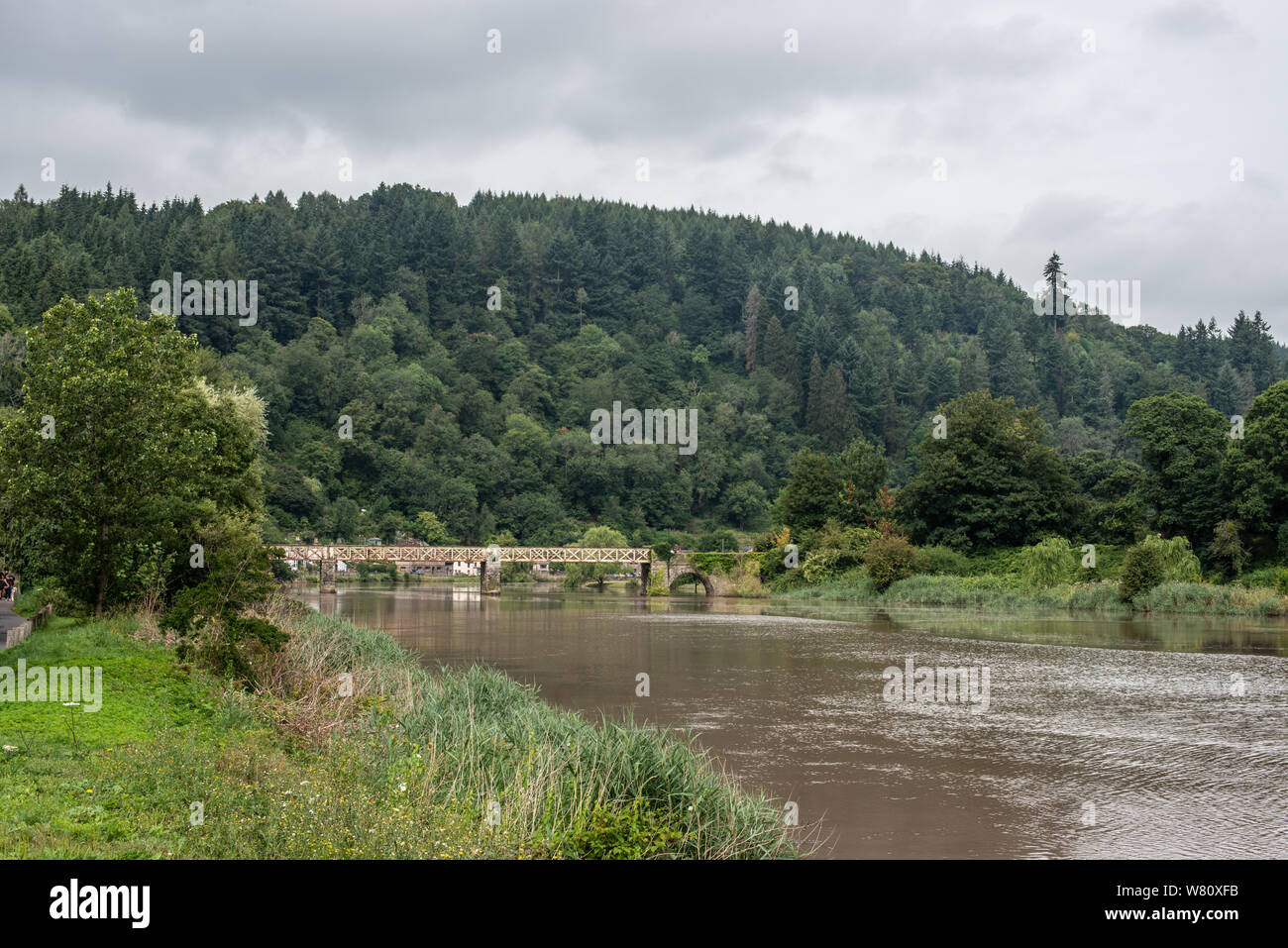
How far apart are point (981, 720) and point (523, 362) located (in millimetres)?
143538

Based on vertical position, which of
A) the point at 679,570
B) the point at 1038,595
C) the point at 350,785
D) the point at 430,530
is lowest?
the point at 679,570

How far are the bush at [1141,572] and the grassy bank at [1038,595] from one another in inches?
16.5

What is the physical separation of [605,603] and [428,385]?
7703 cm

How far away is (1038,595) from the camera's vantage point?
60156 millimetres

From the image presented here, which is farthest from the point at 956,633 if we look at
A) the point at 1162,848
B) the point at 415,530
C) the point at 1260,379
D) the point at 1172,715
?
the point at 1260,379

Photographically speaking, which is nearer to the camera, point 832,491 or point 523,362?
point 832,491

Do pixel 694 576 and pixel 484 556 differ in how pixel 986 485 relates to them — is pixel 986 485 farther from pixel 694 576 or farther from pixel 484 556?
pixel 484 556

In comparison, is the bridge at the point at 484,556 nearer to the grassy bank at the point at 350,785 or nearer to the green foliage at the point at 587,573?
the green foliage at the point at 587,573

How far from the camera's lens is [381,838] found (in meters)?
9.56

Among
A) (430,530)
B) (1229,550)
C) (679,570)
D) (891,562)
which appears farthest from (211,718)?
(430,530)

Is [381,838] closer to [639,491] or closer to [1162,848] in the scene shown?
[1162,848]

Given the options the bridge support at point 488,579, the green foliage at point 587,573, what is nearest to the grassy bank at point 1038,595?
the bridge support at point 488,579

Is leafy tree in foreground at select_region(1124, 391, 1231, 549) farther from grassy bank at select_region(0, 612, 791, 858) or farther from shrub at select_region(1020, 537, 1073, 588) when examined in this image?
grassy bank at select_region(0, 612, 791, 858)

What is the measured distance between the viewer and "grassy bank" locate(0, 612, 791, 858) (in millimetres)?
10180
